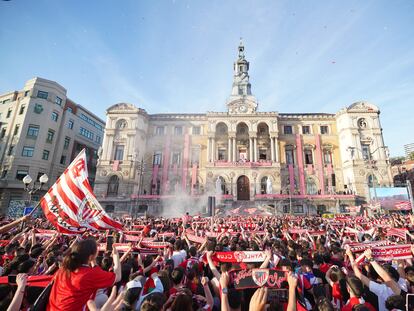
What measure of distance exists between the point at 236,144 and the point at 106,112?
23699mm

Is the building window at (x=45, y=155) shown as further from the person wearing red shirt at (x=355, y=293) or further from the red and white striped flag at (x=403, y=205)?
the red and white striped flag at (x=403, y=205)

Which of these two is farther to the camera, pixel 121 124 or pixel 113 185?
pixel 121 124

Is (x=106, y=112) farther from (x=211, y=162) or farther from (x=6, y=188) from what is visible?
(x=211, y=162)

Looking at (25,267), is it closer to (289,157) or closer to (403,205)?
(403,205)

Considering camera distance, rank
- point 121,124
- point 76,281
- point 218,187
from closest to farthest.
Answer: point 76,281 < point 218,187 < point 121,124

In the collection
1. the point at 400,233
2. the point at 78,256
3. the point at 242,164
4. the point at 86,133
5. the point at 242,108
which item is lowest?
the point at 400,233

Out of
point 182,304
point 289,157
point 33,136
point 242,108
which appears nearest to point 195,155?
point 242,108

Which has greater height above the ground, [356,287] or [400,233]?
[400,233]

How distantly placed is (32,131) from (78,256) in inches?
1553

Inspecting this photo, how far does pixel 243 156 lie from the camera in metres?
37.7

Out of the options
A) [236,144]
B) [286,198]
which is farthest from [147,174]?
[286,198]

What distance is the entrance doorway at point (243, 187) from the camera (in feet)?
114

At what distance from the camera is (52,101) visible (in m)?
34.4

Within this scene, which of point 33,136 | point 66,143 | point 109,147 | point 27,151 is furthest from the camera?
point 66,143
